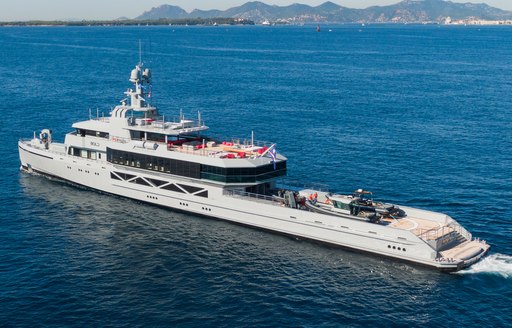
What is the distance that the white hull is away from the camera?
44816 mm

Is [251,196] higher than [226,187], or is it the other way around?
[226,187]

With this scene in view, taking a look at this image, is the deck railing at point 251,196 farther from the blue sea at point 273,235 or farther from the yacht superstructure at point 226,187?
the blue sea at point 273,235

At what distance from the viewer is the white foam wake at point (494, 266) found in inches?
1693

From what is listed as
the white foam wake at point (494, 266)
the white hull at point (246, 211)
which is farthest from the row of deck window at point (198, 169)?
the white foam wake at point (494, 266)

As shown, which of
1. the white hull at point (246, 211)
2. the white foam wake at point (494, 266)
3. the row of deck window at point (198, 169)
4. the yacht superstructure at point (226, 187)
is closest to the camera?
the white foam wake at point (494, 266)

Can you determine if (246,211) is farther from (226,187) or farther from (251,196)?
(226,187)

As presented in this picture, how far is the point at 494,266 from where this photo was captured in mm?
43844

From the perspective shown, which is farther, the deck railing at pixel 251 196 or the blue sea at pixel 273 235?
the deck railing at pixel 251 196

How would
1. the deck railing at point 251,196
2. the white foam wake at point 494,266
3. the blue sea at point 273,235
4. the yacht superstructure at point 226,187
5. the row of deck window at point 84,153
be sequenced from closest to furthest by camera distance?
the blue sea at point 273,235 < the white foam wake at point 494,266 < the yacht superstructure at point 226,187 < the deck railing at point 251,196 < the row of deck window at point 84,153

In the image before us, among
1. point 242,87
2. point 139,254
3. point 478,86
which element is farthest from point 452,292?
point 478,86

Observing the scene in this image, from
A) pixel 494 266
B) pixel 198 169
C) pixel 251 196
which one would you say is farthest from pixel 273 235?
pixel 494 266

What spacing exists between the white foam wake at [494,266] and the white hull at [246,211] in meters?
0.55

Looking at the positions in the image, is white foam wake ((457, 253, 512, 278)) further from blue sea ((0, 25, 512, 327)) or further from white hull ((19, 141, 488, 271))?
white hull ((19, 141, 488, 271))

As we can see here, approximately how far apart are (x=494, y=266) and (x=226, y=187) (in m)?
23.6
